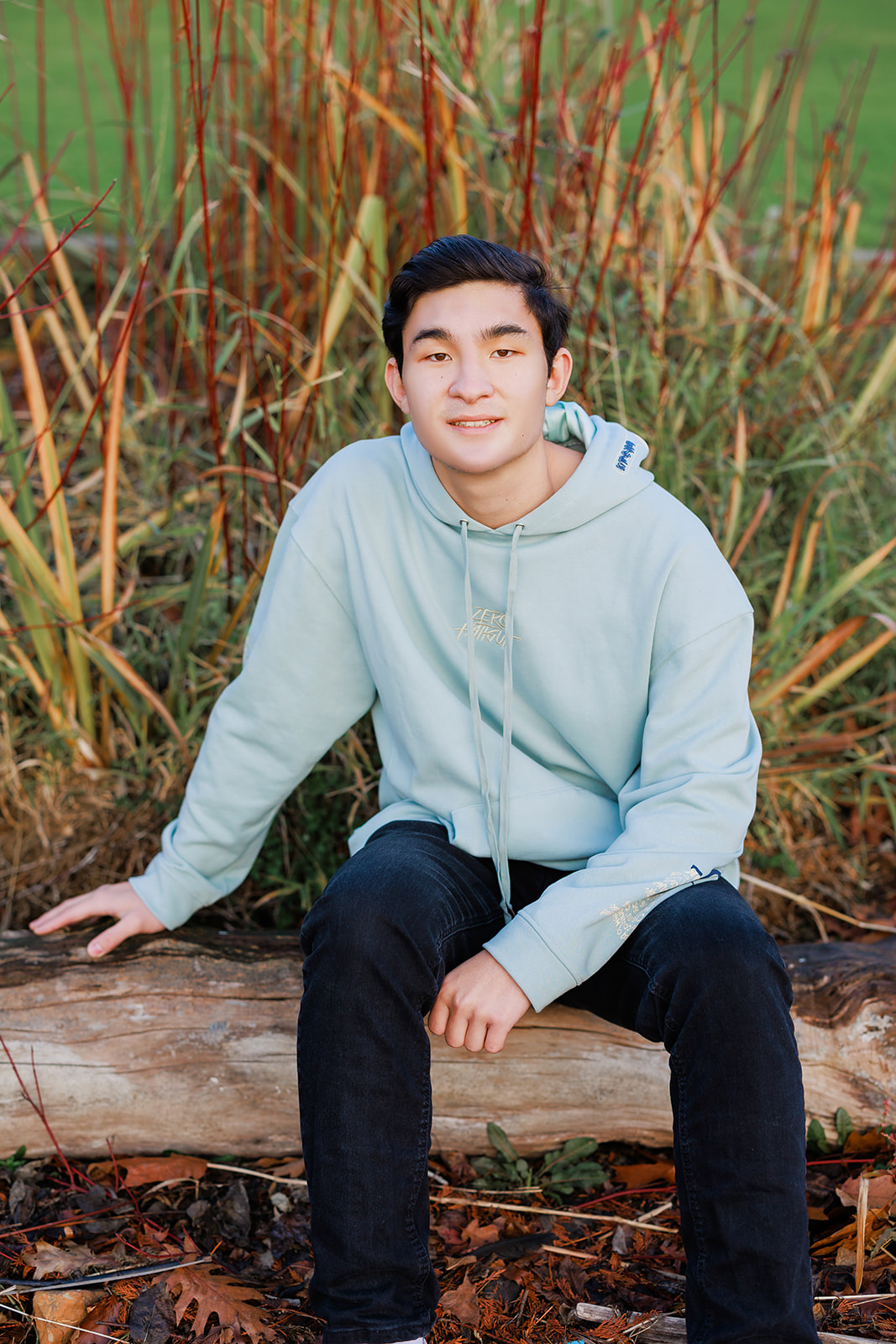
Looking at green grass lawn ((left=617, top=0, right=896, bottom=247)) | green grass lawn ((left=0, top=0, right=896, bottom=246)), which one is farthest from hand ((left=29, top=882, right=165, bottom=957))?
green grass lawn ((left=617, top=0, right=896, bottom=247))

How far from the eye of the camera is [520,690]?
68.5 inches

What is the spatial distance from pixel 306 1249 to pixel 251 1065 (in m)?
0.28

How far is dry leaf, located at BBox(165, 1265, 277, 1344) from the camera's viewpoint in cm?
147

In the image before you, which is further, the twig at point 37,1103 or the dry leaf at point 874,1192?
the twig at point 37,1103

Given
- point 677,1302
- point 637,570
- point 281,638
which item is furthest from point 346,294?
point 677,1302

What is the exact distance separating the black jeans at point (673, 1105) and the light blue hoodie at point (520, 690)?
0.11 metres

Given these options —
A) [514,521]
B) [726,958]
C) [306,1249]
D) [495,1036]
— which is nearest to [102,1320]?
[306,1249]

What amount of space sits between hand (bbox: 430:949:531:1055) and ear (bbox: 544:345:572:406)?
81 centimetres

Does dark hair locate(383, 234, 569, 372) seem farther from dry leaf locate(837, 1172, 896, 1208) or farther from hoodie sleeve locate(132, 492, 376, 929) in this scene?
dry leaf locate(837, 1172, 896, 1208)

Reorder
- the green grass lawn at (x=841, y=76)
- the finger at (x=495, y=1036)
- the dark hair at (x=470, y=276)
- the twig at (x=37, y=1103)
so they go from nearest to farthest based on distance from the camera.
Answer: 1. the finger at (x=495, y=1036)
2. the dark hair at (x=470, y=276)
3. the twig at (x=37, y=1103)
4. the green grass lawn at (x=841, y=76)

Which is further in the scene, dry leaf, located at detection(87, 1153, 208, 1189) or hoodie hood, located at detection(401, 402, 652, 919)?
dry leaf, located at detection(87, 1153, 208, 1189)

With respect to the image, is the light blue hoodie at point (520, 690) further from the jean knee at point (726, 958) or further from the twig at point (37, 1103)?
the twig at point (37, 1103)

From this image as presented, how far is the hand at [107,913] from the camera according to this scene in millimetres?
1841

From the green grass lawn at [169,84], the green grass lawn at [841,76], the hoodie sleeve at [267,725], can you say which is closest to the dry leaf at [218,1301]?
the hoodie sleeve at [267,725]
